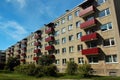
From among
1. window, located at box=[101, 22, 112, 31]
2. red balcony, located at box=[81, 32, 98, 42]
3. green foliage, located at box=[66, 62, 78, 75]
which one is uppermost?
window, located at box=[101, 22, 112, 31]

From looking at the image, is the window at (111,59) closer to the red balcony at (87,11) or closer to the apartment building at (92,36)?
the apartment building at (92,36)

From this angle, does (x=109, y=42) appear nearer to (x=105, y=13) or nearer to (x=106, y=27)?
(x=106, y=27)

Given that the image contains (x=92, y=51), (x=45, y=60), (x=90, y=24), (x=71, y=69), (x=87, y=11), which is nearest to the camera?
(x=92, y=51)

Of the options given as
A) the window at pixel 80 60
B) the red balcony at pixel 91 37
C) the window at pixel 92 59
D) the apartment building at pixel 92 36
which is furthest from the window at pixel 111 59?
the window at pixel 80 60

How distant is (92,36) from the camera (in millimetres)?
36312

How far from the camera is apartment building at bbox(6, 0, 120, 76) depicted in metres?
32.9

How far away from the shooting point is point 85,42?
4088cm

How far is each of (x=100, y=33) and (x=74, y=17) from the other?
1294 centimetres

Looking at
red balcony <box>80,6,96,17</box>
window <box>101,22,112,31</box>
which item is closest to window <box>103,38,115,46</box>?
window <box>101,22,112,31</box>

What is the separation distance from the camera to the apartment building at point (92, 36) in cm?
3291

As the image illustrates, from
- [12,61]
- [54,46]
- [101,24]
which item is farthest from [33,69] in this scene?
[12,61]

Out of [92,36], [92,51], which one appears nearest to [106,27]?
[92,36]

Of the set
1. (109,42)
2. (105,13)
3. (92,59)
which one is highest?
(105,13)

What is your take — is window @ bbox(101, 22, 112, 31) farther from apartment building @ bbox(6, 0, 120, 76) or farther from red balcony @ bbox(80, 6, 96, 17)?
red balcony @ bbox(80, 6, 96, 17)
